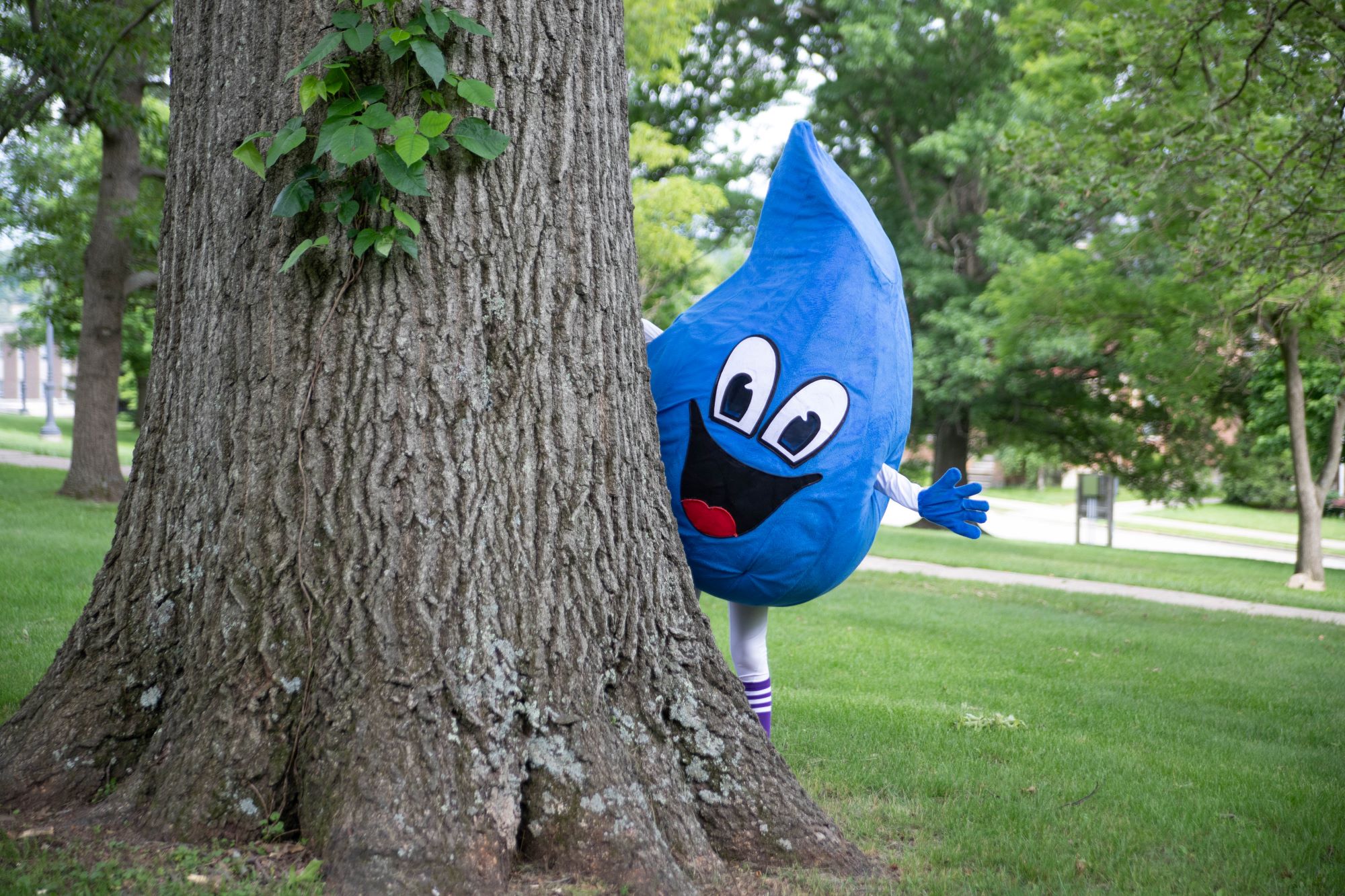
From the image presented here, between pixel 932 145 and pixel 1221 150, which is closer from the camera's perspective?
pixel 1221 150

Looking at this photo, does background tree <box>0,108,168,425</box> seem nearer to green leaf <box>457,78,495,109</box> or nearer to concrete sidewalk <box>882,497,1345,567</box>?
green leaf <box>457,78,495,109</box>

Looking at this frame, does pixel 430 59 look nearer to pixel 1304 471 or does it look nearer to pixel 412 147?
pixel 412 147

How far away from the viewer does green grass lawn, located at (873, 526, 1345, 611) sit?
1355 cm

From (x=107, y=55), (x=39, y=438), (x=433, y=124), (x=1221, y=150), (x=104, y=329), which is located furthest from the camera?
(x=39, y=438)

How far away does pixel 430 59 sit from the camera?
2.65 metres

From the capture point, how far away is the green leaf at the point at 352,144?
102 inches

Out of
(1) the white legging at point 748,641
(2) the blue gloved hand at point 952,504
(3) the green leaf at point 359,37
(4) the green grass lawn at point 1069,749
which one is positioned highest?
(3) the green leaf at point 359,37

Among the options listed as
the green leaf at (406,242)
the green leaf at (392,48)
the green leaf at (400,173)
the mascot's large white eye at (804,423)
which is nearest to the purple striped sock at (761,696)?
the mascot's large white eye at (804,423)

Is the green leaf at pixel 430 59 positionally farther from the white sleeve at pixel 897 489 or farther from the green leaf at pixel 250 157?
the white sleeve at pixel 897 489

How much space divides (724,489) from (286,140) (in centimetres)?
162

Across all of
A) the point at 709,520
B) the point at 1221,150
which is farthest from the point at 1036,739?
the point at 1221,150

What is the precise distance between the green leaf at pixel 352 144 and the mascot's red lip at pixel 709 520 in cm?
145

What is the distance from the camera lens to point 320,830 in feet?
8.77

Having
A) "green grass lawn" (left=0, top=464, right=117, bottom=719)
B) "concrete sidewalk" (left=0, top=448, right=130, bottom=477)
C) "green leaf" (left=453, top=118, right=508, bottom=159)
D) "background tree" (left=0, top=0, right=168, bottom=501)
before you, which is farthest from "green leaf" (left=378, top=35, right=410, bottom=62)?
"concrete sidewalk" (left=0, top=448, right=130, bottom=477)
